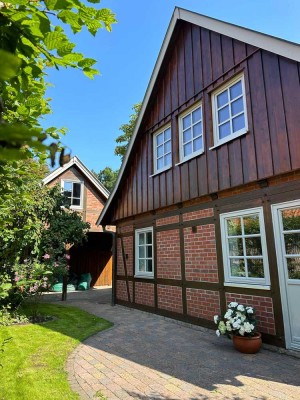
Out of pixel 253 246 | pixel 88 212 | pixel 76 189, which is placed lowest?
pixel 253 246

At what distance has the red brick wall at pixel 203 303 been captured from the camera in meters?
6.11

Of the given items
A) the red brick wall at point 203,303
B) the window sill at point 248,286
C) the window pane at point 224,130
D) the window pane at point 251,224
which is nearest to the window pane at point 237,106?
the window pane at point 224,130

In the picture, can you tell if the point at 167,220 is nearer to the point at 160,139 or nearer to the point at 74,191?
the point at 160,139

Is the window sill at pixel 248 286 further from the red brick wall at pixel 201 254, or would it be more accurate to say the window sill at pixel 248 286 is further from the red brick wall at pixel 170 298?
the red brick wall at pixel 170 298

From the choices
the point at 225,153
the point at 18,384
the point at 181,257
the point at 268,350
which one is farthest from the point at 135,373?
the point at 225,153

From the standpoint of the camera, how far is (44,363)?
4531 millimetres

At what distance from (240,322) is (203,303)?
5.25 ft

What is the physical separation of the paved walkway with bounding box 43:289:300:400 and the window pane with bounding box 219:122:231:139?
4099 millimetres

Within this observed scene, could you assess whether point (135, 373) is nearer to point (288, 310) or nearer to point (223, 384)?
point (223, 384)

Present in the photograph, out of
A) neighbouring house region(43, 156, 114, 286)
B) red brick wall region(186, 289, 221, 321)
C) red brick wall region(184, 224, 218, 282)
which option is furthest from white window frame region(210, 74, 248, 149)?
neighbouring house region(43, 156, 114, 286)

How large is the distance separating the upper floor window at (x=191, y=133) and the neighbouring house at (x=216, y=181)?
3cm

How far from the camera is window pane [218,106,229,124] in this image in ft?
20.9

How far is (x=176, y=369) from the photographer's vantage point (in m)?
4.23

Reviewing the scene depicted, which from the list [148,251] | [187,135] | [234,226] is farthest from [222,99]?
[148,251]
